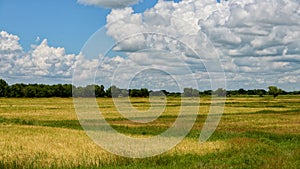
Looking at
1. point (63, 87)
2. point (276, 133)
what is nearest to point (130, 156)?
point (276, 133)

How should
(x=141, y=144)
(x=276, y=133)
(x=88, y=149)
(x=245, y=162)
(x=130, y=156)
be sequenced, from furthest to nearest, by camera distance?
(x=276, y=133) < (x=141, y=144) < (x=88, y=149) < (x=130, y=156) < (x=245, y=162)

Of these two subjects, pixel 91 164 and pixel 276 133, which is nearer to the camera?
pixel 91 164

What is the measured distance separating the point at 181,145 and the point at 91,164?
236 inches

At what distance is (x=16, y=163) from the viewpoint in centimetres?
1350

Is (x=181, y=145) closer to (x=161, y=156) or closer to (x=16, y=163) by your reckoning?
(x=161, y=156)

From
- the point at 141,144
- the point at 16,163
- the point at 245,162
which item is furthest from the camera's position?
the point at 141,144

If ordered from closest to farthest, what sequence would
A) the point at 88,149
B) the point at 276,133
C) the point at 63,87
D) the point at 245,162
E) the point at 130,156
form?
the point at 245,162, the point at 130,156, the point at 88,149, the point at 276,133, the point at 63,87

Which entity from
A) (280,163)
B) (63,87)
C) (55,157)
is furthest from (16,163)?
(63,87)

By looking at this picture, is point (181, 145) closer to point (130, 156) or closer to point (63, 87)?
point (130, 156)

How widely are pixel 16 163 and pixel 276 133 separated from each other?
18.6m

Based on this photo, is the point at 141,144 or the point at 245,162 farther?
the point at 141,144

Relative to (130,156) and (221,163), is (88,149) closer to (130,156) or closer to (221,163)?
(130,156)

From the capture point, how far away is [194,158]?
1581 cm

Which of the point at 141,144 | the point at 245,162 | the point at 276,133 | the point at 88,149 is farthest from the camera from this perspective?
the point at 276,133
